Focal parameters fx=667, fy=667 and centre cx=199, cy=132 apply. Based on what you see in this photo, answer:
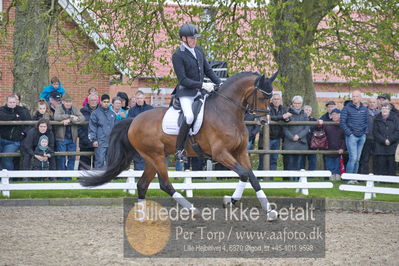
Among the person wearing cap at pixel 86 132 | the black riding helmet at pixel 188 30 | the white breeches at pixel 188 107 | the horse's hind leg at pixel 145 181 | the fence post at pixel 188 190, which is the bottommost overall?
the fence post at pixel 188 190

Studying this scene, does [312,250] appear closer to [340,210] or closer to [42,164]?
[340,210]

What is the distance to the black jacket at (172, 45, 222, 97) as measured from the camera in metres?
10.4

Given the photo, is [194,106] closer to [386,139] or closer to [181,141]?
[181,141]

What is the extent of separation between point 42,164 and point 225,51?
5.63 meters

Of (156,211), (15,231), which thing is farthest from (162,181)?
(15,231)

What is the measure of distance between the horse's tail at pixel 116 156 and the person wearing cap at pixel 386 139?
18.9 ft

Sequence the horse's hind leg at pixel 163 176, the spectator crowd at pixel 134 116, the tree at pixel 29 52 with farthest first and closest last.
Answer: the tree at pixel 29 52
the spectator crowd at pixel 134 116
the horse's hind leg at pixel 163 176

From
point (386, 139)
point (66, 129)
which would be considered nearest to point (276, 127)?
point (386, 139)

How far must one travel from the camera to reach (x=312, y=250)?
8.08 meters

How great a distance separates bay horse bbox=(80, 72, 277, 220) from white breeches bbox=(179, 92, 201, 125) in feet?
0.78

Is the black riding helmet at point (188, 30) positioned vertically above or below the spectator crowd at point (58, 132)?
above

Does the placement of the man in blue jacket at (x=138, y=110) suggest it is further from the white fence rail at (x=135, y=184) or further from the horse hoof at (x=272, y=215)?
the horse hoof at (x=272, y=215)

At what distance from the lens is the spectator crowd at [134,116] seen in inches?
555

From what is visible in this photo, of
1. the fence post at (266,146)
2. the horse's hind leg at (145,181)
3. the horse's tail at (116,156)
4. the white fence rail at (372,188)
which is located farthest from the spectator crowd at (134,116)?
the horse's hind leg at (145,181)
